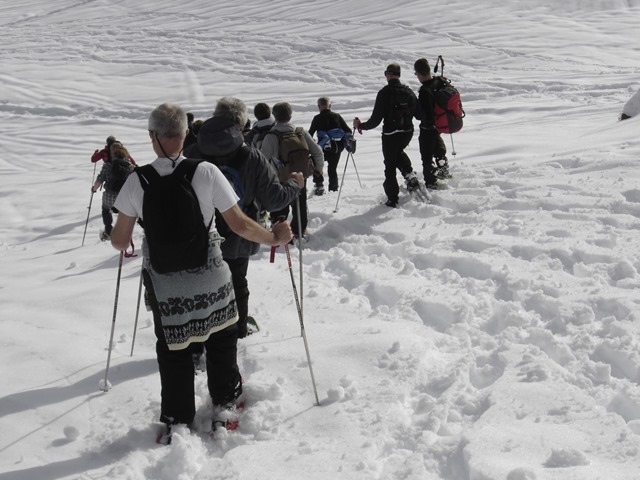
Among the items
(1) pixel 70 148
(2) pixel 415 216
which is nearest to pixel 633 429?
(2) pixel 415 216

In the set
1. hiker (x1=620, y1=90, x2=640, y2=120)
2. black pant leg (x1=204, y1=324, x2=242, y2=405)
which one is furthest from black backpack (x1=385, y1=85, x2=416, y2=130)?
hiker (x1=620, y1=90, x2=640, y2=120)

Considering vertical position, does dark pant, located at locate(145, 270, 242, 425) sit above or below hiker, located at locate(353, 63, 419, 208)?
below

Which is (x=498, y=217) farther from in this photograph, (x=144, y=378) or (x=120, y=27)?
(x=120, y=27)

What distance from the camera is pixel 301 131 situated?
23.0 feet

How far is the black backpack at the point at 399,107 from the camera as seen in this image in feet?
26.1

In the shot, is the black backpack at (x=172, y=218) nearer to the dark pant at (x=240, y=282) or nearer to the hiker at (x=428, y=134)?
the dark pant at (x=240, y=282)

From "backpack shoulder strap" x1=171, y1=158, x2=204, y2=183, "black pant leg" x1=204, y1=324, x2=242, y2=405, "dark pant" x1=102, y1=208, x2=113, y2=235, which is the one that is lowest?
"dark pant" x1=102, y1=208, x2=113, y2=235

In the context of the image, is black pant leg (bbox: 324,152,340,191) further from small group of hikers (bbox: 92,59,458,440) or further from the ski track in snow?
small group of hikers (bbox: 92,59,458,440)

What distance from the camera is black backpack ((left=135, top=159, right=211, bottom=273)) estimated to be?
10.6 feet

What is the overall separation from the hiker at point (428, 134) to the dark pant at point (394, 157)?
334 mm

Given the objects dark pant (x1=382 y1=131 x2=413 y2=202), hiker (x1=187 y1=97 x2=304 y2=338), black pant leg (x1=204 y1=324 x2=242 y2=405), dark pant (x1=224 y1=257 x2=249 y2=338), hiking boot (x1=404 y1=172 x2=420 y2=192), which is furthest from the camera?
hiking boot (x1=404 y1=172 x2=420 y2=192)

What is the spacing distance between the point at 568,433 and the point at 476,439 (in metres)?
0.49

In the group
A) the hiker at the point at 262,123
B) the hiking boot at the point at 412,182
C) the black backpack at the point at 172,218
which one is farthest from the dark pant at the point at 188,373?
the hiking boot at the point at 412,182

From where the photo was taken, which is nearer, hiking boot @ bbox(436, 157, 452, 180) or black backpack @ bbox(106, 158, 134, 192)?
hiking boot @ bbox(436, 157, 452, 180)
